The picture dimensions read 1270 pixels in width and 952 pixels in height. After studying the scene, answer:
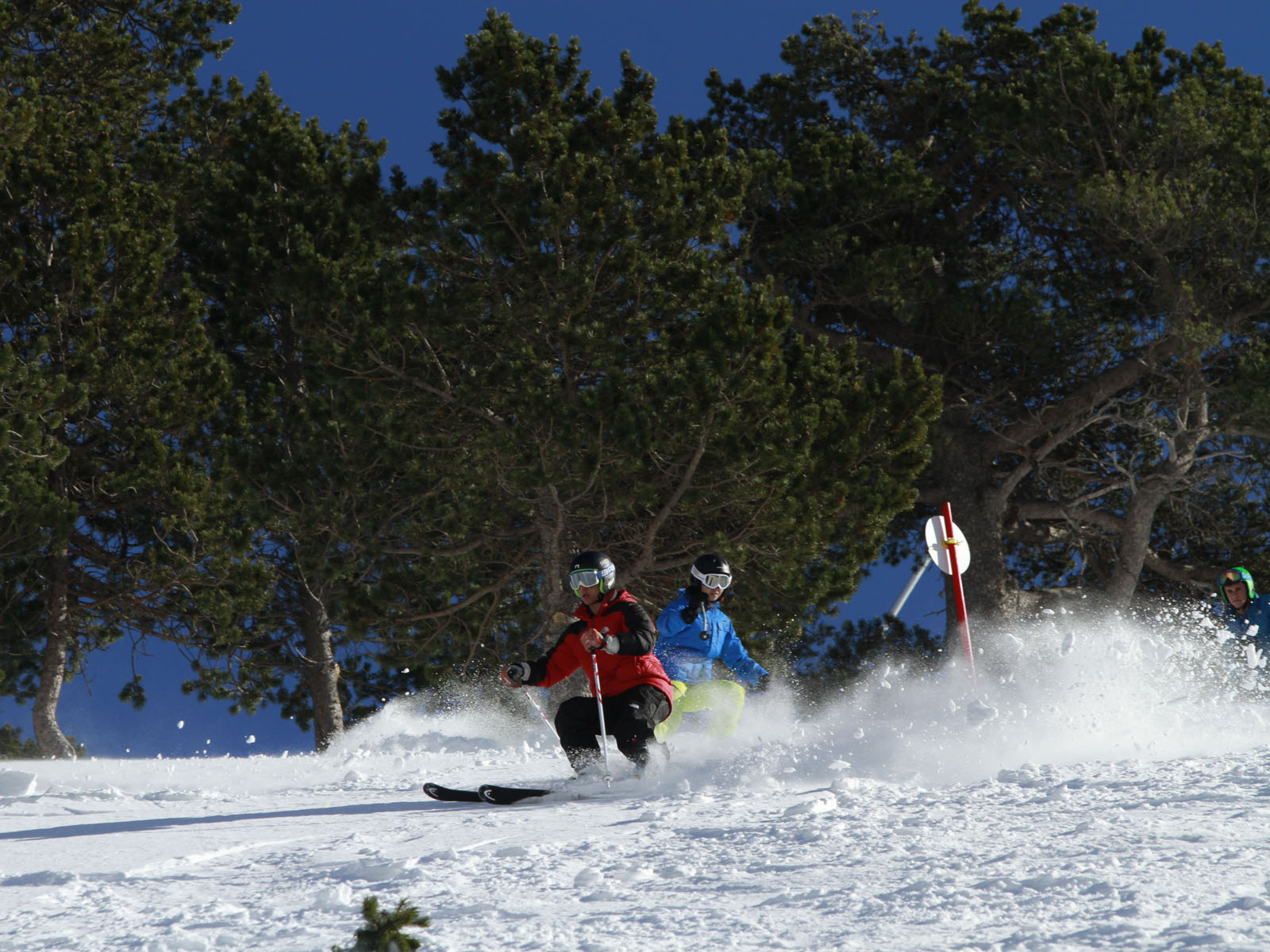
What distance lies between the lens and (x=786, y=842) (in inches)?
161

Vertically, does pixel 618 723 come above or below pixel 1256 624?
below

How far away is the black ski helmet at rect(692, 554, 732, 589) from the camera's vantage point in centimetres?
773

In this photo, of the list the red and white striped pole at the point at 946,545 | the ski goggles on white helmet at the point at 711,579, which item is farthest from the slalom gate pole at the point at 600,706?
the red and white striped pole at the point at 946,545

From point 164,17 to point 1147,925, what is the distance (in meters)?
22.8

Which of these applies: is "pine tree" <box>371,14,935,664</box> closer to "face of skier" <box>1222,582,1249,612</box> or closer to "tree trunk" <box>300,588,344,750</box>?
"tree trunk" <box>300,588,344,750</box>

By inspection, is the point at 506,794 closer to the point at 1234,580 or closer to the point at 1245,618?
the point at 1245,618

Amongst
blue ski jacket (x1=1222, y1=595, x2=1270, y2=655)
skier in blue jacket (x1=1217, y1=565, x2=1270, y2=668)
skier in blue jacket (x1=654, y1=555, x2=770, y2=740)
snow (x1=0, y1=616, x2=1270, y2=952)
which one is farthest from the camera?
blue ski jacket (x1=1222, y1=595, x2=1270, y2=655)

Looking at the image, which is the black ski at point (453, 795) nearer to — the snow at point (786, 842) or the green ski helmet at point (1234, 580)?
the snow at point (786, 842)

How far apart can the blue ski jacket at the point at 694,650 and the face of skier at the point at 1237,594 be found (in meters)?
5.52

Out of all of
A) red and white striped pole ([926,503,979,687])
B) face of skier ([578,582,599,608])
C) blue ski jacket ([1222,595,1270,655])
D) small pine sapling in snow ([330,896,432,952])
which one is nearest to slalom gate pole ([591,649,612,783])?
face of skier ([578,582,599,608])

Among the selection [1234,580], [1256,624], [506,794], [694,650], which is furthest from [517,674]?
[1234,580]

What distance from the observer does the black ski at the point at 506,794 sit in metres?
5.95

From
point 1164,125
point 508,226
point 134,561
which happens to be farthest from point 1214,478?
point 134,561

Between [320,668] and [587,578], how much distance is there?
14632mm
